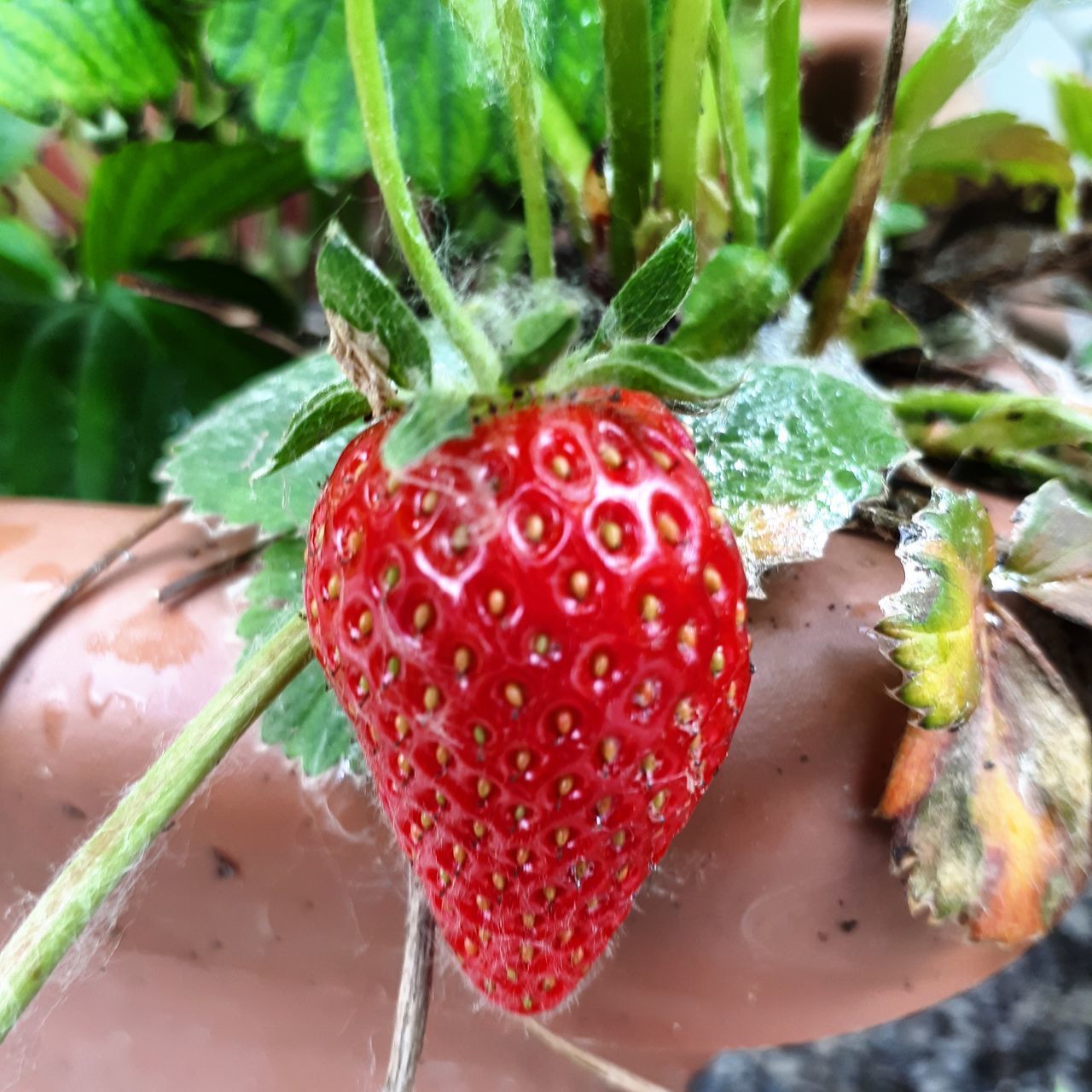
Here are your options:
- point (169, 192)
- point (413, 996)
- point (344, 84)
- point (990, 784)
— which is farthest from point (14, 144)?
point (990, 784)

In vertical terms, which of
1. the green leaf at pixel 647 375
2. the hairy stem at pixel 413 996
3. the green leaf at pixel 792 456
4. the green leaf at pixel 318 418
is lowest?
the hairy stem at pixel 413 996

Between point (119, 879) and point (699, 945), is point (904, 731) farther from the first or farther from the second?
point (119, 879)

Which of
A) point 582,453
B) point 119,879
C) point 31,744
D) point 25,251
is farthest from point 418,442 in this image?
point 25,251

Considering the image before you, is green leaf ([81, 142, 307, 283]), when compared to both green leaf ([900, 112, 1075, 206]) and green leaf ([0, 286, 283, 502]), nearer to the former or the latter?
green leaf ([0, 286, 283, 502])

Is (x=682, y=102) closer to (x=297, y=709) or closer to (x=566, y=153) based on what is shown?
(x=566, y=153)

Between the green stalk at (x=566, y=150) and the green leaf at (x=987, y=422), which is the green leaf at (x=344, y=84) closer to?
the green stalk at (x=566, y=150)

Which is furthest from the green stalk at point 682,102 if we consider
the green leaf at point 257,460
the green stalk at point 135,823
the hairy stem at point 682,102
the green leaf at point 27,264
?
the green leaf at point 27,264

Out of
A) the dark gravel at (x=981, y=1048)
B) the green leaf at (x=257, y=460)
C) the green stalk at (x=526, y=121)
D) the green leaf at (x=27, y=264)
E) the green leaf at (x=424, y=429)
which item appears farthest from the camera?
the green leaf at (x=27, y=264)
